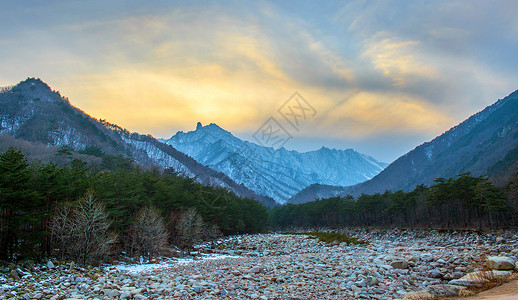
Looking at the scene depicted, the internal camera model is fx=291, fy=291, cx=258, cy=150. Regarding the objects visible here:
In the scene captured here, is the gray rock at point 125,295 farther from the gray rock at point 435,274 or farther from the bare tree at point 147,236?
the bare tree at point 147,236

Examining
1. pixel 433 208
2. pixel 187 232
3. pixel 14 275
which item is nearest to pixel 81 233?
pixel 14 275

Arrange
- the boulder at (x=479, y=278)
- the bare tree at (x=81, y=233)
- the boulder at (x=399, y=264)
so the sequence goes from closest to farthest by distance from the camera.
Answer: the boulder at (x=479, y=278)
the boulder at (x=399, y=264)
the bare tree at (x=81, y=233)

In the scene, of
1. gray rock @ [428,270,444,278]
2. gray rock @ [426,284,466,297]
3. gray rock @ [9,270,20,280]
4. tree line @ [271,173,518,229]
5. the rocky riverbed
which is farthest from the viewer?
tree line @ [271,173,518,229]

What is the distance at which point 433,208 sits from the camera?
71250mm

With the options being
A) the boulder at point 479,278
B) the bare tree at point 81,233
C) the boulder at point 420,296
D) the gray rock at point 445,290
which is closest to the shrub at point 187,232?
the bare tree at point 81,233

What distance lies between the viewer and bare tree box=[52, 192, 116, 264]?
83.9 feet

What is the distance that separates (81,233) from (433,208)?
244ft

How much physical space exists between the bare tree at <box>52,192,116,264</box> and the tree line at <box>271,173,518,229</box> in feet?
183

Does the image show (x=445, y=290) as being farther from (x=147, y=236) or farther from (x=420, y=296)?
(x=147, y=236)

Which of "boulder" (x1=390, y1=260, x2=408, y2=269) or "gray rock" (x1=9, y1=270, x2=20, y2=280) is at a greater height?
"gray rock" (x1=9, y1=270, x2=20, y2=280)

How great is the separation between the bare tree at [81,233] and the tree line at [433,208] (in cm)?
5571

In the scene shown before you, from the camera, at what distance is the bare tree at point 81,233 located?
2558cm

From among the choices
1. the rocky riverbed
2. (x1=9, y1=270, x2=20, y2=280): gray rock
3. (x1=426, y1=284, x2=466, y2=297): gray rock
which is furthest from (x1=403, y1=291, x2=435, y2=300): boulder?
(x1=9, y1=270, x2=20, y2=280): gray rock

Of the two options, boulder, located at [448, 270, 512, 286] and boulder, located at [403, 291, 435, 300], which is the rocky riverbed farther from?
boulder, located at [403, 291, 435, 300]
